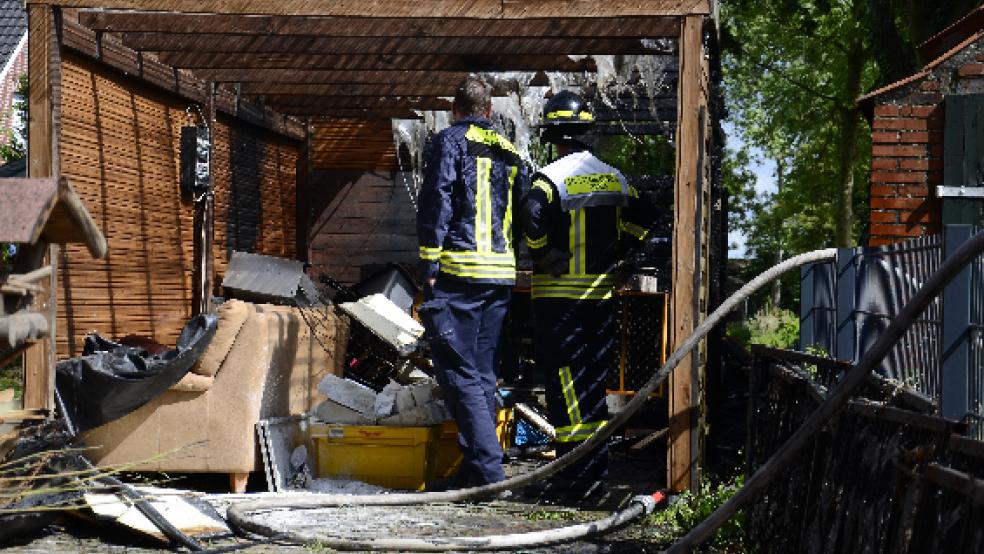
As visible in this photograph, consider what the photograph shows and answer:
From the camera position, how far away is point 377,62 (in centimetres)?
989

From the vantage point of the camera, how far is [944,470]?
3080 mm

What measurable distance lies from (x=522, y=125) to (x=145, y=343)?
453cm

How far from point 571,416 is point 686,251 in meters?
1.22

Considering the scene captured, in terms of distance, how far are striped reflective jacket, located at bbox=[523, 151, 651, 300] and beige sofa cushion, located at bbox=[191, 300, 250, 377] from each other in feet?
6.00

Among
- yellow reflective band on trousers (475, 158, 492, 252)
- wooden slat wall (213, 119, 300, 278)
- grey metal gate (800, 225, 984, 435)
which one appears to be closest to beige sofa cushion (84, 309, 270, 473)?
yellow reflective band on trousers (475, 158, 492, 252)

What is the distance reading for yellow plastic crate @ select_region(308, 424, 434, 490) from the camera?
8.16 m

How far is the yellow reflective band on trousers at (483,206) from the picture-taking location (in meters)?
7.85

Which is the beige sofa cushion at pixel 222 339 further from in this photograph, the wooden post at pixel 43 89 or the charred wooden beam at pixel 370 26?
the charred wooden beam at pixel 370 26

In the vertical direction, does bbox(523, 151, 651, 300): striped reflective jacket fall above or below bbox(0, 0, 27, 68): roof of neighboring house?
below

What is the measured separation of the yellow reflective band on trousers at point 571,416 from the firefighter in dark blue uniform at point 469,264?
45 centimetres

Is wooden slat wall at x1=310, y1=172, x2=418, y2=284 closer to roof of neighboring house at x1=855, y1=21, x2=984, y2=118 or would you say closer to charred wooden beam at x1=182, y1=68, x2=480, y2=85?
charred wooden beam at x1=182, y1=68, x2=480, y2=85

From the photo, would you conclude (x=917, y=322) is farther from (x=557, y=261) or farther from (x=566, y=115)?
(x=566, y=115)

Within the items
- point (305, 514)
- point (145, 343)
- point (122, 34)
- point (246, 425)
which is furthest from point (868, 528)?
point (122, 34)

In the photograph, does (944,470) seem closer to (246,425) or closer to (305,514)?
(305,514)
